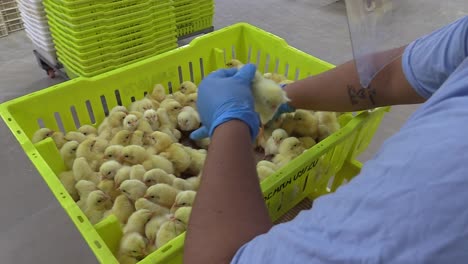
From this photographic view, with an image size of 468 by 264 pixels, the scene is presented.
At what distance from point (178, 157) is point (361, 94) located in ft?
2.00

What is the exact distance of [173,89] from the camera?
1601mm

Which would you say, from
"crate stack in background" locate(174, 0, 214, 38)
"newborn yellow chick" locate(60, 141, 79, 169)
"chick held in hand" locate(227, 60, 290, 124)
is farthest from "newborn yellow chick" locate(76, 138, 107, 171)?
"crate stack in background" locate(174, 0, 214, 38)

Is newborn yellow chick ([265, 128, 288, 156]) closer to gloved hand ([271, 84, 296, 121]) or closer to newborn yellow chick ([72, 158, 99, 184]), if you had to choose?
gloved hand ([271, 84, 296, 121])

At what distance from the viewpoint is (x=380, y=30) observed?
2.17 ft

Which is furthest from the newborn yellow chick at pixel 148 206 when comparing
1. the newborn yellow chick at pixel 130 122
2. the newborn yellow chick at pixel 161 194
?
the newborn yellow chick at pixel 130 122

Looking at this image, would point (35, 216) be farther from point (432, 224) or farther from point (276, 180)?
point (432, 224)

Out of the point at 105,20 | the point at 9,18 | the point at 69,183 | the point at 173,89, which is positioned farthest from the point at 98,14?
the point at 9,18

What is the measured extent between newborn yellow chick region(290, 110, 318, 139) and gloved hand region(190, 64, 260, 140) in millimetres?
279

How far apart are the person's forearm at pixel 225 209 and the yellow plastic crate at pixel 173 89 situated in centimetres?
13

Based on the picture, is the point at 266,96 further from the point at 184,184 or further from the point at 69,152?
the point at 69,152

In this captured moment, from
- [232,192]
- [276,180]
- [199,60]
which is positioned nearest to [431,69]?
[276,180]

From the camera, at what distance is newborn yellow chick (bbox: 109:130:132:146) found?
4.41 ft

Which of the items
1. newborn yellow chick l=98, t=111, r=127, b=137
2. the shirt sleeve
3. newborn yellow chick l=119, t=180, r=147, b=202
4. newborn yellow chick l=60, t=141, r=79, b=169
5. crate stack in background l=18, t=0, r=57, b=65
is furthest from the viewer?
crate stack in background l=18, t=0, r=57, b=65

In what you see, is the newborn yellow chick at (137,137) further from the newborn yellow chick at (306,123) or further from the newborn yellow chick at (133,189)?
the newborn yellow chick at (306,123)
